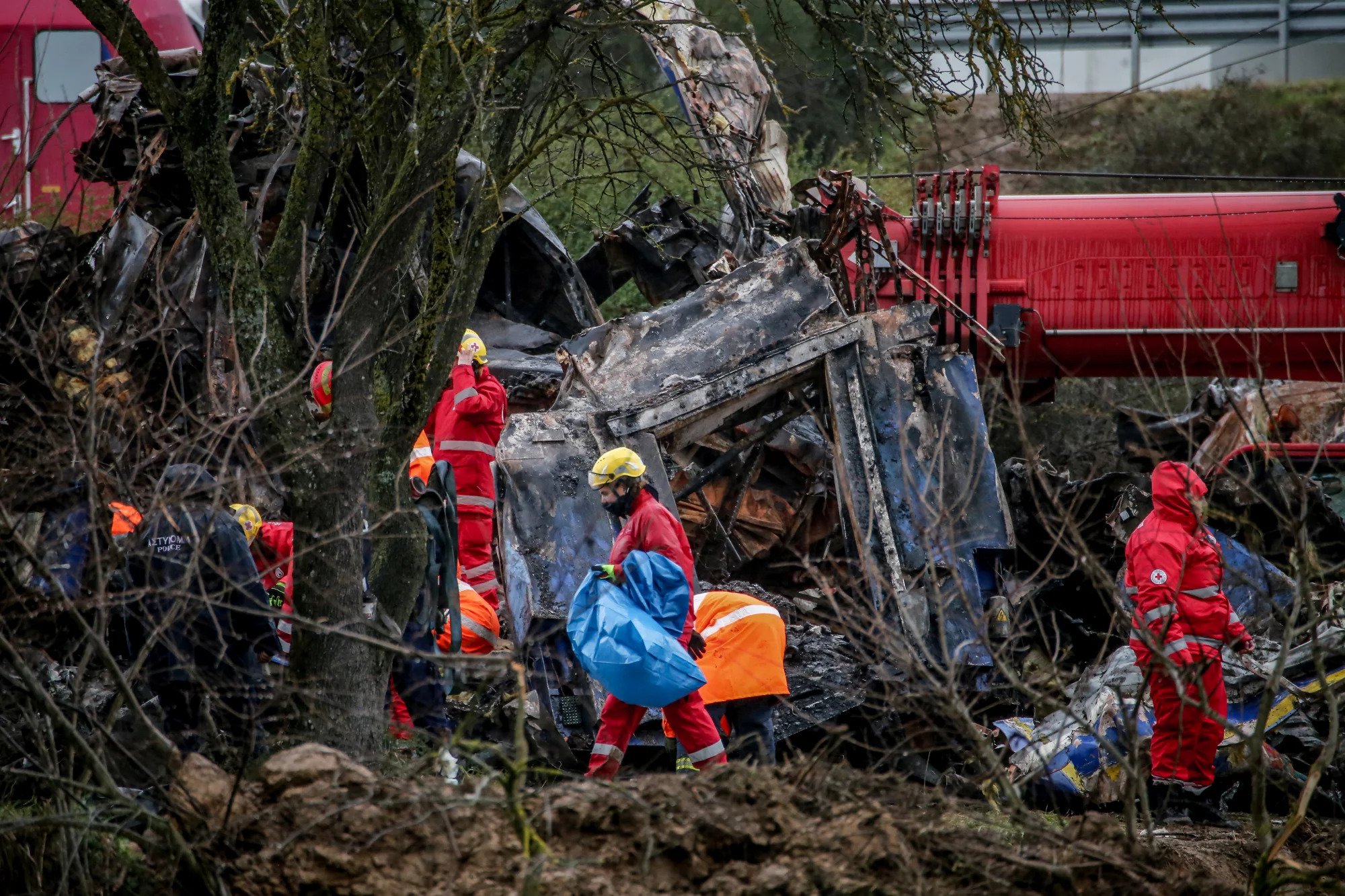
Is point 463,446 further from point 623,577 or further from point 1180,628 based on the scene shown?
point 1180,628

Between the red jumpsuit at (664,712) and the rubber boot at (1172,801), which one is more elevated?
the red jumpsuit at (664,712)

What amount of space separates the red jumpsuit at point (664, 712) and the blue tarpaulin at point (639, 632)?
0.08m

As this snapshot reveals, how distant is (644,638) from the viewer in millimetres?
5969

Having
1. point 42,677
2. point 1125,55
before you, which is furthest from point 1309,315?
point 1125,55

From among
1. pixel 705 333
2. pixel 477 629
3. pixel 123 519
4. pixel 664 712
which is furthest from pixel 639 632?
pixel 705 333

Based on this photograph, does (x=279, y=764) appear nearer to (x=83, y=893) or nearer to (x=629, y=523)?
(x=83, y=893)

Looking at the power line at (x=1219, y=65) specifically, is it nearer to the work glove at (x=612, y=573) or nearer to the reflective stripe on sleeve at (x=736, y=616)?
the reflective stripe on sleeve at (x=736, y=616)

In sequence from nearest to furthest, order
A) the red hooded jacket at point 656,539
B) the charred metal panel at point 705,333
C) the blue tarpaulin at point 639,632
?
the blue tarpaulin at point 639,632 < the red hooded jacket at point 656,539 < the charred metal panel at point 705,333

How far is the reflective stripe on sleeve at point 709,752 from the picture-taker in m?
6.06

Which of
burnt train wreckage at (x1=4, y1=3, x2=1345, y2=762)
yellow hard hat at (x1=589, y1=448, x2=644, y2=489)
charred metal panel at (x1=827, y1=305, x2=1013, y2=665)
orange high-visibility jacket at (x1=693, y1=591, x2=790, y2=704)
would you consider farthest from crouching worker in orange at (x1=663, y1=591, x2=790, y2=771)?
charred metal panel at (x1=827, y1=305, x2=1013, y2=665)

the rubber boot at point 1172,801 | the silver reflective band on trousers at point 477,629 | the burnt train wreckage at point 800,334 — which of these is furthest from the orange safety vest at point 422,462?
the rubber boot at point 1172,801

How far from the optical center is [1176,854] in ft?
17.0

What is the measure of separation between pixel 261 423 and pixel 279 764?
143 cm

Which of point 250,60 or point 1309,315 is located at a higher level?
point 250,60
